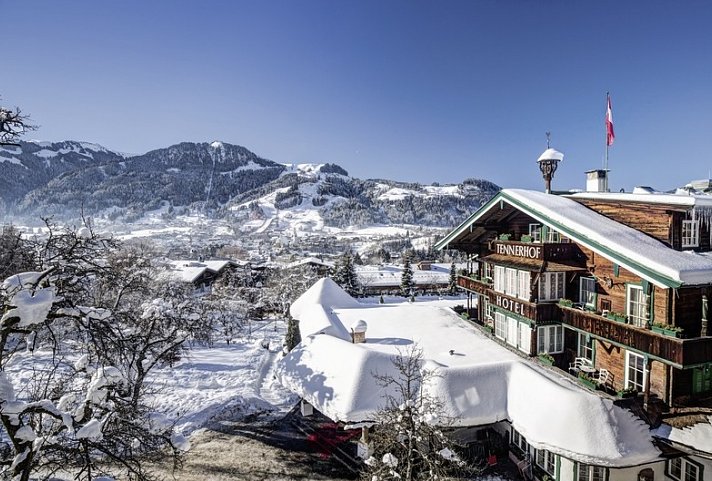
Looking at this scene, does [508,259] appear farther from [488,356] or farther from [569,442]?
[569,442]

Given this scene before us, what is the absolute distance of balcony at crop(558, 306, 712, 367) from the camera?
10.4 metres

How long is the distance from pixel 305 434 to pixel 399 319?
27.3 ft

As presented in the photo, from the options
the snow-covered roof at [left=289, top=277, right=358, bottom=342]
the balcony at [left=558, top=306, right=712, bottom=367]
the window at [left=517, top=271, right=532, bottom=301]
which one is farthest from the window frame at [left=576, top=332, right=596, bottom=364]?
the snow-covered roof at [left=289, top=277, right=358, bottom=342]

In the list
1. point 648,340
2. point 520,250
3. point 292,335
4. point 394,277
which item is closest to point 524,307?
point 520,250

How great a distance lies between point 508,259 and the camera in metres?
16.7

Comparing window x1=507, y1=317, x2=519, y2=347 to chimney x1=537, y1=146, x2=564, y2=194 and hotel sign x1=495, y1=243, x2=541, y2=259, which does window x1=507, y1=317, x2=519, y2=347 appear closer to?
hotel sign x1=495, y1=243, x2=541, y2=259

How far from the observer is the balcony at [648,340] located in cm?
1041

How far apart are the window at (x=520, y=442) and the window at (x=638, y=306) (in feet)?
19.7

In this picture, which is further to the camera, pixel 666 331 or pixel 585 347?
pixel 585 347

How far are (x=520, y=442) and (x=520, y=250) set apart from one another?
775 cm

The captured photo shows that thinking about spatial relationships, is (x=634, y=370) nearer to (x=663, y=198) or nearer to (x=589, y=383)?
(x=589, y=383)

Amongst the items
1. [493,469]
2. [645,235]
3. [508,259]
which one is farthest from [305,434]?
[645,235]

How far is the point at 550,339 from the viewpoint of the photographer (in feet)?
51.2

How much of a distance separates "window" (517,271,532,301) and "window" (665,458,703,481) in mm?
6950
